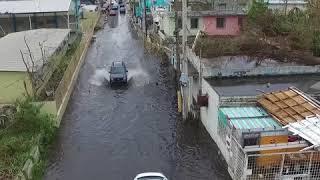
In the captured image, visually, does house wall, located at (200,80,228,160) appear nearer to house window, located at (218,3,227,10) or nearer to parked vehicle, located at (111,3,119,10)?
house window, located at (218,3,227,10)

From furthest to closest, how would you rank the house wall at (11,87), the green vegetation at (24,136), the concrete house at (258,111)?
the house wall at (11,87) < the green vegetation at (24,136) < the concrete house at (258,111)

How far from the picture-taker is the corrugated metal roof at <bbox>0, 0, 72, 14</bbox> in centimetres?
4659

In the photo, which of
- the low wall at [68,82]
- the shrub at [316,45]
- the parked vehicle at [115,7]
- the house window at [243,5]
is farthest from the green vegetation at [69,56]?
the shrub at [316,45]

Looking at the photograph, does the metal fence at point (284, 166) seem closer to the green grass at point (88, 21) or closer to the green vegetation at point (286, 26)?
the green vegetation at point (286, 26)

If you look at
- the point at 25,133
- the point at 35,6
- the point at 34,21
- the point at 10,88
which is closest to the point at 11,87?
the point at 10,88

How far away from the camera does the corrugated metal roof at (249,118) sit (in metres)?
19.4

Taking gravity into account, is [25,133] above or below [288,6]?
below

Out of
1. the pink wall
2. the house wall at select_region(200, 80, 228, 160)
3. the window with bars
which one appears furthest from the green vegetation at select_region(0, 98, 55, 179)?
the window with bars

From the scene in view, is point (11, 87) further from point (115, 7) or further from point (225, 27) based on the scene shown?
point (115, 7)

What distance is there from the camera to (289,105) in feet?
67.6

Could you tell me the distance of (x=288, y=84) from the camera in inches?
997

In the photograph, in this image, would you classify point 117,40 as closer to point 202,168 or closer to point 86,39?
point 86,39

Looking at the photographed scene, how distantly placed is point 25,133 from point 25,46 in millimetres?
10252

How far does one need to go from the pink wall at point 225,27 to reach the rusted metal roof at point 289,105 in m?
21.9
